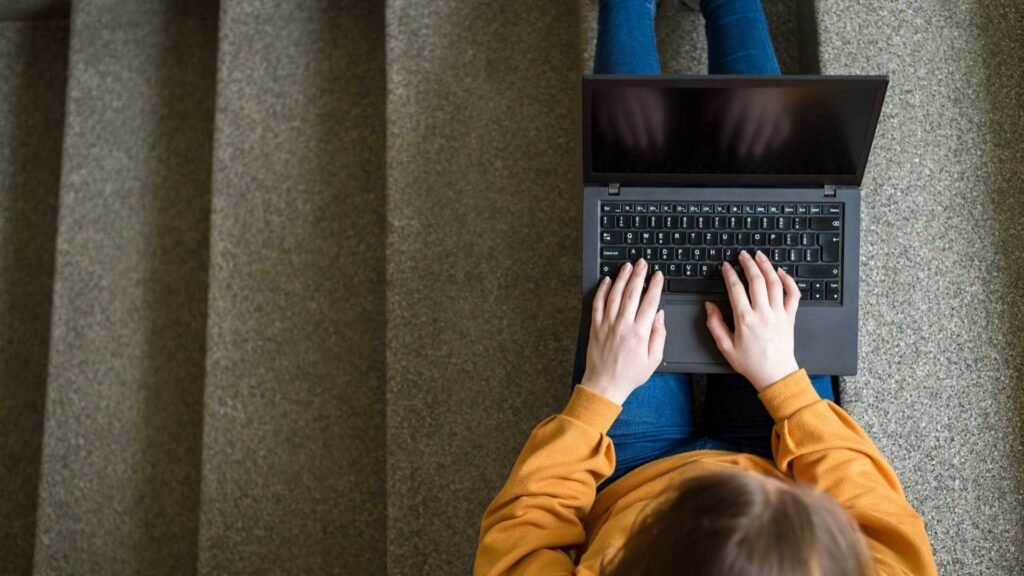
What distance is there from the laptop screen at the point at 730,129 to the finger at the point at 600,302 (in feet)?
0.41

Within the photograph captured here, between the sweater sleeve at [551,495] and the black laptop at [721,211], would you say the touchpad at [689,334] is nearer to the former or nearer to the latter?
the black laptop at [721,211]

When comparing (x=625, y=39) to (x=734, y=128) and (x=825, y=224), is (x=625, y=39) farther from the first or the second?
(x=825, y=224)

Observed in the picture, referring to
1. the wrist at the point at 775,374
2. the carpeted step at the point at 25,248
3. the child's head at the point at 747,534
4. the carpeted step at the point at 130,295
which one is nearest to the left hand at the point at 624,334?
the wrist at the point at 775,374

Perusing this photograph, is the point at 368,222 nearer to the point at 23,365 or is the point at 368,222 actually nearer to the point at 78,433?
the point at 78,433

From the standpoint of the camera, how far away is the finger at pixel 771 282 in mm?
917

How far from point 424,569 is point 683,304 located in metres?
0.53

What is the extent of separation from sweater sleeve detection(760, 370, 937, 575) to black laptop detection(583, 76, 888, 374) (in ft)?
0.29

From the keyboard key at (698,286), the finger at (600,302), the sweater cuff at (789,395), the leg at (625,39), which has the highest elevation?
the leg at (625,39)

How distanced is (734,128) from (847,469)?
383 millimetres

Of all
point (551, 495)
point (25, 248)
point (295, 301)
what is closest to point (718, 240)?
point (551, 495)

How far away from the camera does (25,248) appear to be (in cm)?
156

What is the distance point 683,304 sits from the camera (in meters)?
A: 0.95

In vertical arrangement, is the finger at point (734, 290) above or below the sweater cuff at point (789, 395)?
above

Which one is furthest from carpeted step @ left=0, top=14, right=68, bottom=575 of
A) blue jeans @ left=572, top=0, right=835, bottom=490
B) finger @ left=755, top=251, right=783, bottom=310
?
finger @ left=755, top=251, right=783, bottom=310
